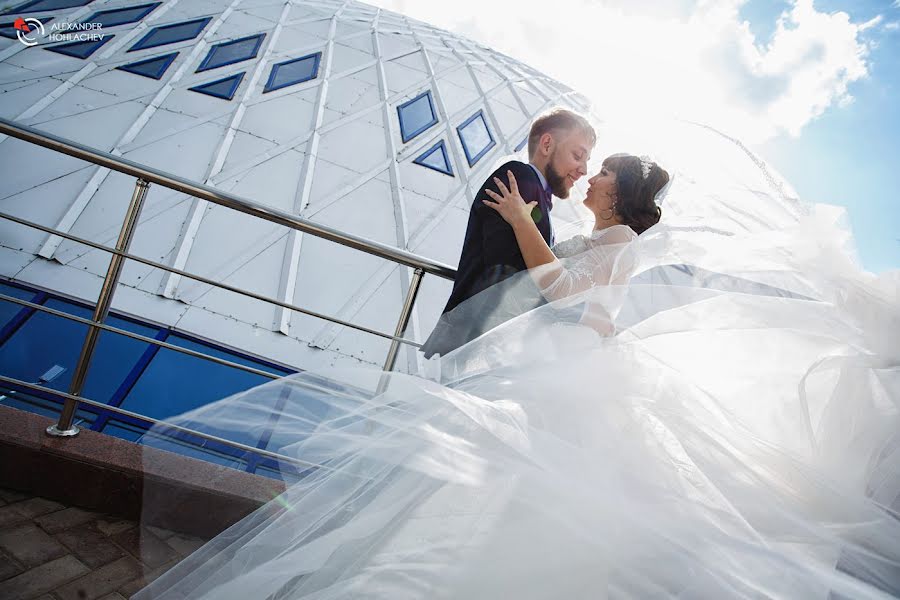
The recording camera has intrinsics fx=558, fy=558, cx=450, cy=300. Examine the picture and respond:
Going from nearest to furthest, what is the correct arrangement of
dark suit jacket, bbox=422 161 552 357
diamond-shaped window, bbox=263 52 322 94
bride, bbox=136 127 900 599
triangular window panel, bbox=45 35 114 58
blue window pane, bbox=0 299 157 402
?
bride, bbox=136 127 900 599 → dark suit jacket, bbox=422 161 552 357 → blue window pane, bbox=0 299 157 402 → triangular window panel, bbox=45 35 114 58 → diamond-shaped window, bbox=263 52 322 94

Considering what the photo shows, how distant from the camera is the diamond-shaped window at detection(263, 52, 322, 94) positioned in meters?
7.45

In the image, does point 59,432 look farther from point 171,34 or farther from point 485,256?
point 171,34

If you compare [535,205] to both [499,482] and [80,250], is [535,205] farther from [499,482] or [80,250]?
[80,250]

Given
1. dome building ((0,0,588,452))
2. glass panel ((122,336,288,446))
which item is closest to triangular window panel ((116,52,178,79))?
dome building ((0,0,588,452))

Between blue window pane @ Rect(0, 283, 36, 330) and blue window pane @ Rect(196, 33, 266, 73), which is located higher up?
blue window pane @ Rect(196, 33, 266, 73)

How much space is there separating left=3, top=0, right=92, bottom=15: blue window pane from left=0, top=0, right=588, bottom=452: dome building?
4cm

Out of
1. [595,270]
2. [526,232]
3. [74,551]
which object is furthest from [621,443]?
[74,551]

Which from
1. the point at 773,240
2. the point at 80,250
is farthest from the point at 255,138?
the point at 773,240

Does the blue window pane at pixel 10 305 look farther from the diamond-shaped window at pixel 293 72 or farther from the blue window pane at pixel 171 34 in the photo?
the blue window pane at pixel 171 34

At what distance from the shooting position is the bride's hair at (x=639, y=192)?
67.9 inches

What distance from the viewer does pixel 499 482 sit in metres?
1.01

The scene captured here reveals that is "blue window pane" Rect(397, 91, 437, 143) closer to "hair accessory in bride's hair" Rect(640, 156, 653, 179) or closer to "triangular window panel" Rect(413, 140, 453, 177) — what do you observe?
"triangular window panel" Rect(413, 140, 453, 177)

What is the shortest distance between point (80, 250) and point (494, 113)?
579cm

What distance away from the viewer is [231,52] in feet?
25.6
